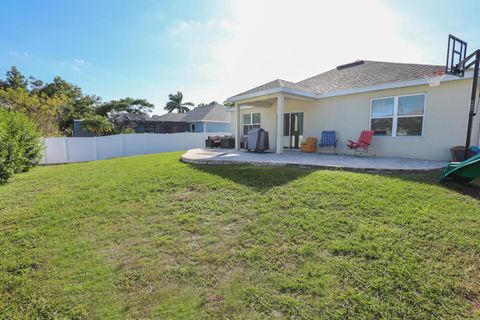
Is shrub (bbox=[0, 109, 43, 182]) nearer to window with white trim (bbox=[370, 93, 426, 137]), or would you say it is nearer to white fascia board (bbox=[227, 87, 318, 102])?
white fascia board (bbox=[227, 87, 318, 102])

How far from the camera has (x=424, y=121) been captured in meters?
7.58

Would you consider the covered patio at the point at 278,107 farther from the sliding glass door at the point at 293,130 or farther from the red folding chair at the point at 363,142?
the red folding chair at the point at 363,142

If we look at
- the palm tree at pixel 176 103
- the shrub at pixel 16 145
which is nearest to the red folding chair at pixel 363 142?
the shrub at pixel 16 145

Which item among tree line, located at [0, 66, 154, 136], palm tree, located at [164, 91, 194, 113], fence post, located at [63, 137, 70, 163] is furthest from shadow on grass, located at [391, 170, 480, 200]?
palm tree, located at [164, 91, 194, 113]

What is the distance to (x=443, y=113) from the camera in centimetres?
720

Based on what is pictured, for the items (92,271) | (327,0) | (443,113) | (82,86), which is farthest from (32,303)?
(82,86)

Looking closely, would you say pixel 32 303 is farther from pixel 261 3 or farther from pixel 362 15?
pixel 362 15

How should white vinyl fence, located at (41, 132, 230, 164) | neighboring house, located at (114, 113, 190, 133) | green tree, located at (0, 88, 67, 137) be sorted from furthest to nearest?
neighboring house, located at (114, 113, 190, 133) < green tree, located at (0, 88, 67, 137) < white vinyl fence, located at (41, 132, 230, 164)

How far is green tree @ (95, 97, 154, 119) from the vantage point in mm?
33281

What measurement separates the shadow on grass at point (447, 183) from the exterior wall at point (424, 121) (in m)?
2.41

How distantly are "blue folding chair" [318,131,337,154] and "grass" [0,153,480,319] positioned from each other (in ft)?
15.3

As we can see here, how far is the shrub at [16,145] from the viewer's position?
715cm

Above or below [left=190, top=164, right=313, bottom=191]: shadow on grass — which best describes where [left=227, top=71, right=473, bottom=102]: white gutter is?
above

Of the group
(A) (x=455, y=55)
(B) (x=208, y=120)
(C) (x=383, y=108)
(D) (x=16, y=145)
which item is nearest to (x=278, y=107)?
(C) (x=383, y=108)
